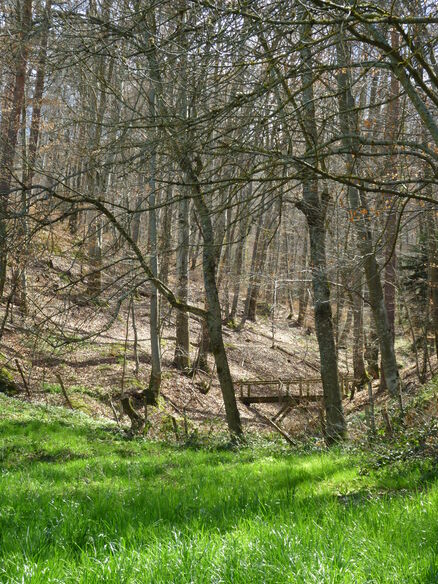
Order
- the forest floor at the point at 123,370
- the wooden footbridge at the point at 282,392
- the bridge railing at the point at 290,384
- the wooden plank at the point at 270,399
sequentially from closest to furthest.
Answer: the forest floor at the point at 123,370 < the wooden footbridge at the point at 282,392 < the wooden plank at the point at 270,399 < the bridge railing at the point at 290,384

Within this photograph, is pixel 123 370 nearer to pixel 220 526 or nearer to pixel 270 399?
pixel 270 399

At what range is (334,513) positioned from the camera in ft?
13.1

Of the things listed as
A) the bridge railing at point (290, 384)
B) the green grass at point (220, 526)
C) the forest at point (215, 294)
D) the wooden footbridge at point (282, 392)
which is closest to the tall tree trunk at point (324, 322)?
the forest at point (215, 294)

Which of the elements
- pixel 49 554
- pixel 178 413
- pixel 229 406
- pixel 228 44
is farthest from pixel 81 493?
pixel 178 413

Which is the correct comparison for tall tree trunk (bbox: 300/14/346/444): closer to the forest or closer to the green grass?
the forest

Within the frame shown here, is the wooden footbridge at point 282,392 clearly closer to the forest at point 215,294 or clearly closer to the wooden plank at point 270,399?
the wooden plank at point 270,399

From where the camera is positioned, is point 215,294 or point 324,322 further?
point 215,294

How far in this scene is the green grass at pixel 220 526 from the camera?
9.46 ft

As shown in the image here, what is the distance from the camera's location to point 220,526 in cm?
391

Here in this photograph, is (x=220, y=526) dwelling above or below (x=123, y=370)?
above

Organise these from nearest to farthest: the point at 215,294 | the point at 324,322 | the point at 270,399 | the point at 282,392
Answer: the point at 324,322, the point at 215,294, the point at 270,399, the point at 282,392

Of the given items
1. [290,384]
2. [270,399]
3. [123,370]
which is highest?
[123,370]

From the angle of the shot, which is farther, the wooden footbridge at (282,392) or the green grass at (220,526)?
the wooden footbridge at (282,392)

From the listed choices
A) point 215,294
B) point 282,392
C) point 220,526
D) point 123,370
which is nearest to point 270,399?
point 282,392
